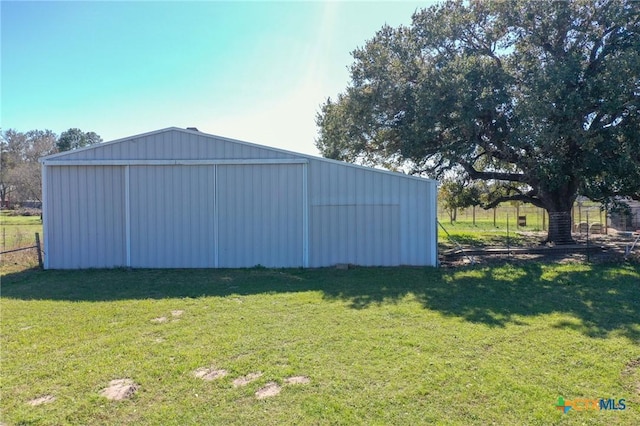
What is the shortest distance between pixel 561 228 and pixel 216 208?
11138mm

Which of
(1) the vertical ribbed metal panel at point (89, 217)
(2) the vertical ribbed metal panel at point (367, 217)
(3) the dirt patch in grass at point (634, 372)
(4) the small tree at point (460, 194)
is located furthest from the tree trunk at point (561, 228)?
(1) the vertical ribbed metal panel at point (89, 217)

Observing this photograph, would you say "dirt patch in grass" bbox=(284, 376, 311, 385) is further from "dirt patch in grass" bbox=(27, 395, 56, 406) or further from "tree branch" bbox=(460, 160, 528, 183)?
"tree branch" bbox=(460, 160, 528, 183)

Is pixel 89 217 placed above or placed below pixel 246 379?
above

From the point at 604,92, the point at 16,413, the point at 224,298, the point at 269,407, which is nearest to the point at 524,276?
the point at 604,92

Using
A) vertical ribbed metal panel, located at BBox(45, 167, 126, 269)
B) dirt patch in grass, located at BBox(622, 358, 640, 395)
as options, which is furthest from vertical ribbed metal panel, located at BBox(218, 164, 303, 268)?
dirt patch in grass, located at BBox(622, 358, 640, 395)

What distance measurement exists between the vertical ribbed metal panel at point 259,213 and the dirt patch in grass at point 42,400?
247 inches

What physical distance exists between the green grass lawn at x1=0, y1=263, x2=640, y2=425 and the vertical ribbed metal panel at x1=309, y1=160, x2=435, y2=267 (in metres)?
2.17

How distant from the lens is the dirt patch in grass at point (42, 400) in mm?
2828

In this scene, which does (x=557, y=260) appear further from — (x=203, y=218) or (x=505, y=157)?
(x=203, y=218)

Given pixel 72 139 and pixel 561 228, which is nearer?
pixel 561 228

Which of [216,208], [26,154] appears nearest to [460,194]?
[216,208]

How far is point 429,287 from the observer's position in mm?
6832

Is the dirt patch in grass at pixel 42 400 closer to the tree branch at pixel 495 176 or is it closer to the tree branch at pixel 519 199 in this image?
the tree branch at pixel 495 176

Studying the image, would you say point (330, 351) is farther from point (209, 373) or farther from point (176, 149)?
point (176, 149)
